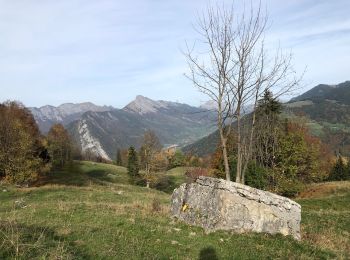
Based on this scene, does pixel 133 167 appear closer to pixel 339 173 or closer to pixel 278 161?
pixel 278 161

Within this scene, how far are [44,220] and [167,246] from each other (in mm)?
6895

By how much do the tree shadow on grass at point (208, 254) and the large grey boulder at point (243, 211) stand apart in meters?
3.35

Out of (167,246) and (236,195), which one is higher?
(236,195)

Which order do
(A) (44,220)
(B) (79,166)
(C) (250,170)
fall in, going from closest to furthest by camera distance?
(A) (44,220) < (C) (250,170) < (B) (79,166)

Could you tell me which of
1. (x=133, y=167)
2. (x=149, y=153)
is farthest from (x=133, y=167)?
(x=149, y=153)

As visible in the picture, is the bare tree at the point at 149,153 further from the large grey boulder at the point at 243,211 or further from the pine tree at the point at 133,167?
the large grey boulder at the point at 243,211

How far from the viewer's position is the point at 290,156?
2422 inches

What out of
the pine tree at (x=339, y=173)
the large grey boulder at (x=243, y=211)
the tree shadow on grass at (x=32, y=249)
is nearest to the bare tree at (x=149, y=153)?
the pine tree at (x=339, y=173)

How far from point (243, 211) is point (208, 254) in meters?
5.10

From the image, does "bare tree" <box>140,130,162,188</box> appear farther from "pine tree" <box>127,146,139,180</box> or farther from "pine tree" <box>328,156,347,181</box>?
"pine tree" <box>328,156,347,181</box>

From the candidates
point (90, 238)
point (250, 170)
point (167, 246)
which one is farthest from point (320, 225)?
point (250, 170)

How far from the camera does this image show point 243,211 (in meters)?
18.4

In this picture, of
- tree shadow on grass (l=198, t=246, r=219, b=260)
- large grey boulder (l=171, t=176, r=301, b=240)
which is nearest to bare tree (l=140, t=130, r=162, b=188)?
large grey boulder (l=171, t=176, r=301, b=240)

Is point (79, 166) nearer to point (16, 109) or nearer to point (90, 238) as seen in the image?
point (16, 109)
